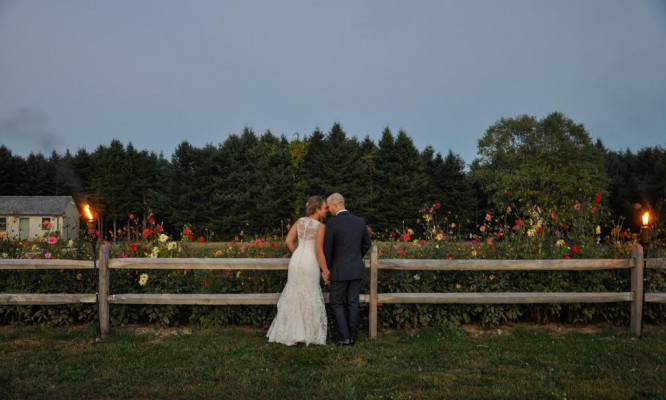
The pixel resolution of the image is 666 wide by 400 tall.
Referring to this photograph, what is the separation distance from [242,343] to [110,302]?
2.24m

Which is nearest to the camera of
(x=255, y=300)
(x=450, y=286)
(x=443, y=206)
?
(x=255, y=300)

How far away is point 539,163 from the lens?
4062 centimetres

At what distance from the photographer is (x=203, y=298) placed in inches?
268

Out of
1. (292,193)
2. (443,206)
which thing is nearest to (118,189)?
(292,193)

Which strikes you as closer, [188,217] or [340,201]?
[340,201]

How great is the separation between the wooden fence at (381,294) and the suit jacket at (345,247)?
43 cm

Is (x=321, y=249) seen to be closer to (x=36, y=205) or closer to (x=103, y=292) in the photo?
(x=103, y=292)

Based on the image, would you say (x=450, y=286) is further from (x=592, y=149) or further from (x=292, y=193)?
(x=592, y=149)

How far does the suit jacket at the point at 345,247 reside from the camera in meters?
6.23

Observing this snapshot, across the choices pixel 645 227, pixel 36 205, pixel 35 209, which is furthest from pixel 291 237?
pixel 36 205

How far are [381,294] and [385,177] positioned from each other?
119ft

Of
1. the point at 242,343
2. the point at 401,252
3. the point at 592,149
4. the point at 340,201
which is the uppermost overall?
the point at 592,149

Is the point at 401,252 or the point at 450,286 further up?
the point at 401,252

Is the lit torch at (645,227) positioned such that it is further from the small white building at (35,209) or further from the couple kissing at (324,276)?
the small white building at (35,209)
